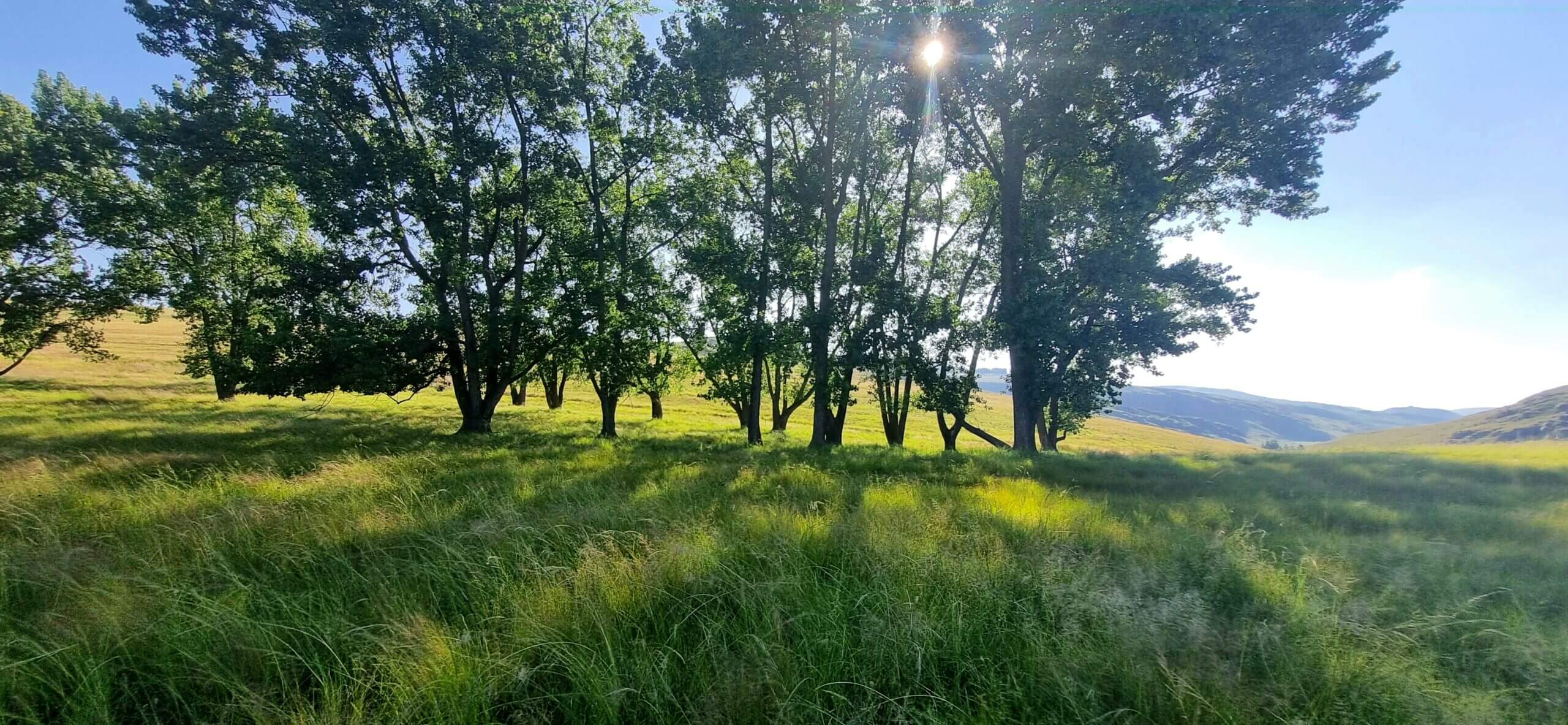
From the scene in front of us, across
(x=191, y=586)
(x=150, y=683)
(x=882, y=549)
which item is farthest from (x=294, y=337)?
(x=882, y=549)

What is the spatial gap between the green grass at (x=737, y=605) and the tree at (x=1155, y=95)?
10372 mm

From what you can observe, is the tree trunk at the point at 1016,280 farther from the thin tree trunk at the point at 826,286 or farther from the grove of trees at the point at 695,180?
the thin tree trunk at the point at 826,286

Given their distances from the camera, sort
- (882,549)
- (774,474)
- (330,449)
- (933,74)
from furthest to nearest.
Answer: (933,74) < (330,449) < (774,474) < (882,549)

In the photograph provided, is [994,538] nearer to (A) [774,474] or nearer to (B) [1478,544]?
(A) [774,474]

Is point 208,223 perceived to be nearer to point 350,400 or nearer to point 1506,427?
point 350,400

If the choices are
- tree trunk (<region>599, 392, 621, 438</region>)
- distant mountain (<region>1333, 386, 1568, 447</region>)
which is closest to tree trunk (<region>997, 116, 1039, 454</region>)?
tree trunk (<region>599, 392, 621, 438</region>)

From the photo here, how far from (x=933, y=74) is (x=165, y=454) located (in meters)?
19.5

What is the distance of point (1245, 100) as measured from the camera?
1359 cm

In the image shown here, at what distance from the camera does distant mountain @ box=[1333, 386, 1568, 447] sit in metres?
126

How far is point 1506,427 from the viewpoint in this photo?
13588 cm

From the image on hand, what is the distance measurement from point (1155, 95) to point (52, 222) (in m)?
38.4

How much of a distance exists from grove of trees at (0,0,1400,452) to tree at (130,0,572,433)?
8 cm

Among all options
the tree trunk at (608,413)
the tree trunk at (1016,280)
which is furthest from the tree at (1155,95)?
the tree trunk at (608,413)

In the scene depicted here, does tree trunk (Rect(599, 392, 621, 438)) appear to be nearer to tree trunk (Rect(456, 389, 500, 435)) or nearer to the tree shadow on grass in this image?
tree trunk (Rect(456, 389, 500, 435))
